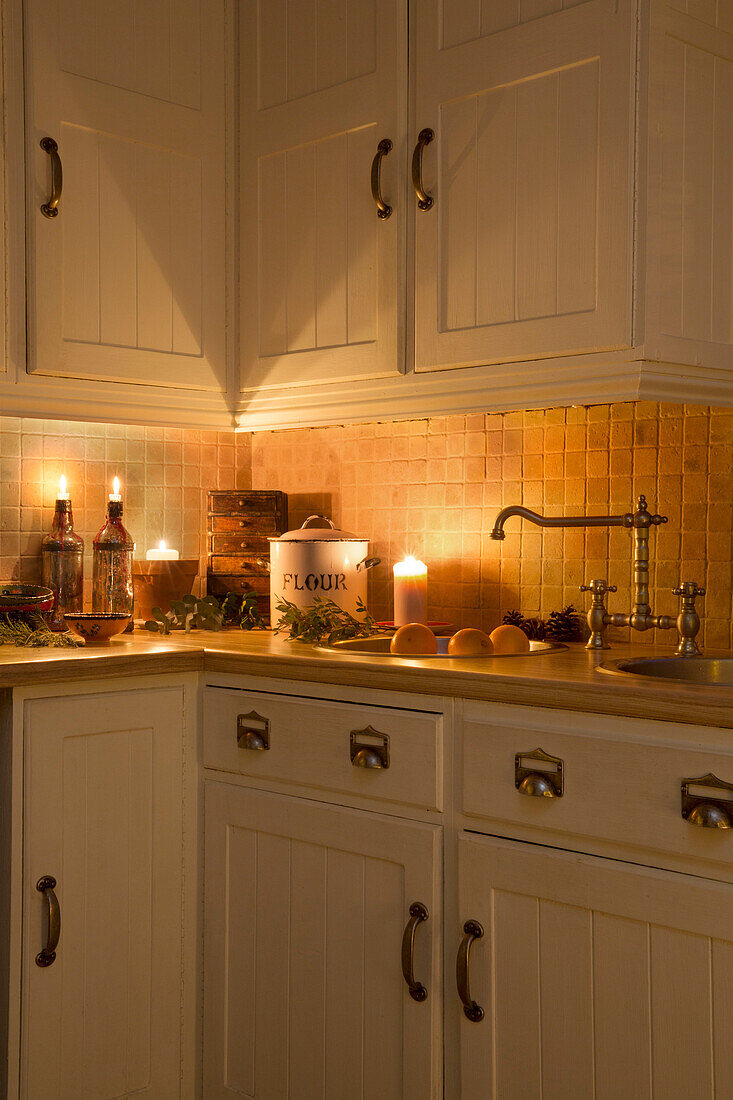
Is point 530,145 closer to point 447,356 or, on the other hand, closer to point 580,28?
point 580,28

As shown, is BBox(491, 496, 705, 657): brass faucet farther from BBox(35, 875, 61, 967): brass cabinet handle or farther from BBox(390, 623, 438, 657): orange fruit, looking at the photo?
BBox(35, 875, 61, 967): brass cabinet handle

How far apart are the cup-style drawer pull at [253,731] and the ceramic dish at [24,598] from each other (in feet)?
1.44

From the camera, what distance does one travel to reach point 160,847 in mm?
1918

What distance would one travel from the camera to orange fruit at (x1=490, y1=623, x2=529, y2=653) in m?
1.90

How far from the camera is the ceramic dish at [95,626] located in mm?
1966

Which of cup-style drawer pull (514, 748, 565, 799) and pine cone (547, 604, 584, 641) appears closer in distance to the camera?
cup-style drawer pull (514, 748, 565, 799)

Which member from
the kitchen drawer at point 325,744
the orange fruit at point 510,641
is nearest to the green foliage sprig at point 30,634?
the kitchen drawer at point 325,744

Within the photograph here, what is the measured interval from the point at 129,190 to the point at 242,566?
32.5 inches

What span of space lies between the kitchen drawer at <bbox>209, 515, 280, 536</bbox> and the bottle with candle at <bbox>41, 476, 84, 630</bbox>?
34 cm

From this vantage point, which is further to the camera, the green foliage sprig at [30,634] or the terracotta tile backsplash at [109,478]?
the terracotta tile backsplash at [109,478]

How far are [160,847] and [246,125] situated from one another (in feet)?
4.77

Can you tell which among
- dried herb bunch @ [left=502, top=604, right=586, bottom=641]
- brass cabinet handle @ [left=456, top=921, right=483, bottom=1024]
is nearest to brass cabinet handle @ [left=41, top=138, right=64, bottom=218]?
dried herb bunch @ [left=502, top=604, right=586, bottom=641]

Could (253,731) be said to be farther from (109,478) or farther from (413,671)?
(109,478)

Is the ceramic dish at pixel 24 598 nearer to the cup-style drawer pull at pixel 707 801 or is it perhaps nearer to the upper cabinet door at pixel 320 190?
the upper cabinet door at pixel 320 190
